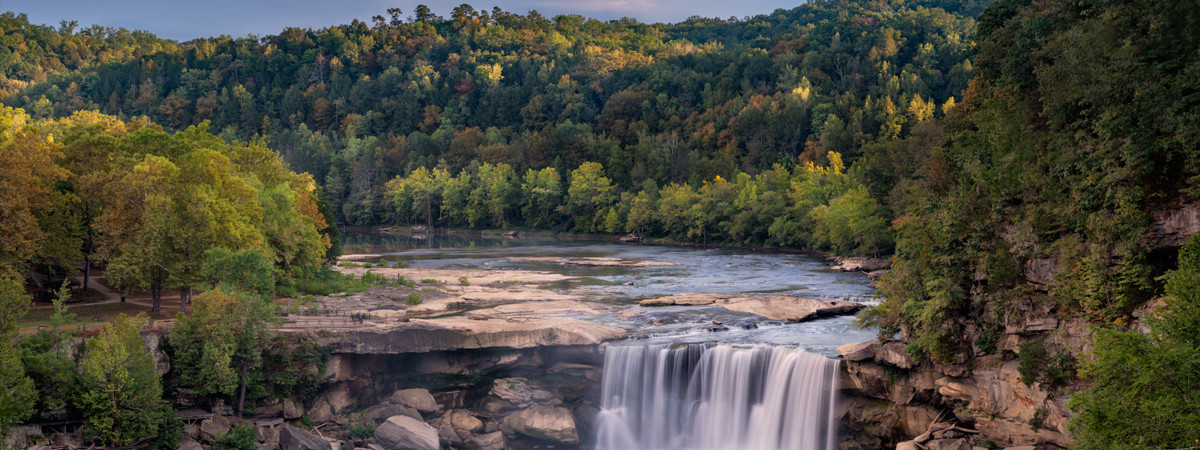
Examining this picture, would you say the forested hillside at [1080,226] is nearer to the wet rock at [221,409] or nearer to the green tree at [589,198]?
the wet rock at [221,409]

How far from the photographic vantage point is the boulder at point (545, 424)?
1426 inches

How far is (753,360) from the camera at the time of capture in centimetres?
3703

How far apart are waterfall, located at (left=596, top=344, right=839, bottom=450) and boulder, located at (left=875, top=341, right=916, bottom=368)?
2.01 metres

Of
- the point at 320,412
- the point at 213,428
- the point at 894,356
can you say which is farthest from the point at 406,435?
the point at 894,356

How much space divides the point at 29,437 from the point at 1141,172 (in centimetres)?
3755

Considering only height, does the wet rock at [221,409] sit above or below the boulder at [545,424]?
above

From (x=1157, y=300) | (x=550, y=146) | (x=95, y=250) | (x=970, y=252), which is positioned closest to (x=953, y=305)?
(x=970, y=252)

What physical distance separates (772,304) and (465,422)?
22.1 m

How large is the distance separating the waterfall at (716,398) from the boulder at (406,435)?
766cm

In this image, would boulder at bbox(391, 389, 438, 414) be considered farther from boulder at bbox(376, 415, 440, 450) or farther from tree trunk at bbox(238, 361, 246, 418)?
tree trunk at bbox(238, 361, 246, 418)

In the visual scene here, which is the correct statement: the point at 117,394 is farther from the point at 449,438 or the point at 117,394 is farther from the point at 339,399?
the point at 449,438

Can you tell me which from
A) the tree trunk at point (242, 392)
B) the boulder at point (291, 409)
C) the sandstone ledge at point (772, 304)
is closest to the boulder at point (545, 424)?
the boulder at point (291, 409)

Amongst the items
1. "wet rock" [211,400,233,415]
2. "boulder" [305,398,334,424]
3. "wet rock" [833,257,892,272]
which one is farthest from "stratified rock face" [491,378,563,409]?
"wet rock" [833,257,892,272]

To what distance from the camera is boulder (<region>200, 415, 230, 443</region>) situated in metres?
31.8
